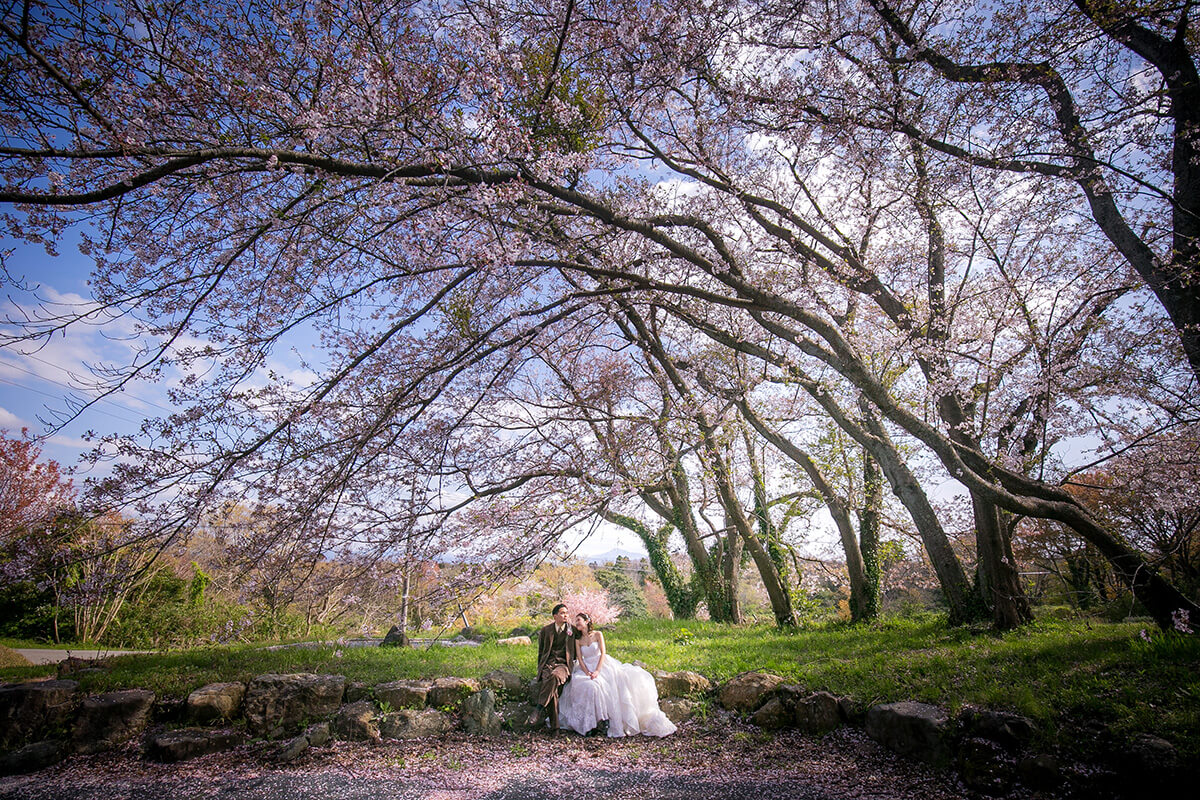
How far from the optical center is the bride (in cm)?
529

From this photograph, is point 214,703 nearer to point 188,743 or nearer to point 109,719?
point 188,743

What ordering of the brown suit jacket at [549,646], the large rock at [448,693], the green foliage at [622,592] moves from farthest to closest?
1. the green foliage at [622,592]
2. the brown suit jacket at [549,646]
3. the large rock at [448,693]

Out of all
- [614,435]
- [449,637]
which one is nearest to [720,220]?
[614,435]

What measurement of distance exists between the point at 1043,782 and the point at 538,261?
17.7 ft

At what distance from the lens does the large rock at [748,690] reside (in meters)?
5.37

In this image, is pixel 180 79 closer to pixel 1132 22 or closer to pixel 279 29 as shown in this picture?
pixel 279 29

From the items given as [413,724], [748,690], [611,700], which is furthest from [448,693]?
[748,690]

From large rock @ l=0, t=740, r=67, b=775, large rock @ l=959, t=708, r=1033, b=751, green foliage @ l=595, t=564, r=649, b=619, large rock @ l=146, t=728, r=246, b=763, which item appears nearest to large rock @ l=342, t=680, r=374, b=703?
large rock @ l=146, t=728, r=246, b=763

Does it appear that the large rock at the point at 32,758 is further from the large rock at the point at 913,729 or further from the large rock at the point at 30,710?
the large rock at the point at 913,729

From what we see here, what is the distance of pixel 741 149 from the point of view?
6980 mm

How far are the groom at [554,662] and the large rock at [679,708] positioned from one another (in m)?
1.16

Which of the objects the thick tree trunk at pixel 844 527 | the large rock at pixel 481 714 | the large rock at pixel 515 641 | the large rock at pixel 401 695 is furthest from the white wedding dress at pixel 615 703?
the thick tree trunk at pixel 844 527

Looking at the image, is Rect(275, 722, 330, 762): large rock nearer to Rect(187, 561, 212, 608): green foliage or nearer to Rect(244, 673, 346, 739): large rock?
Rect(244, 673, 346, 739): large rock

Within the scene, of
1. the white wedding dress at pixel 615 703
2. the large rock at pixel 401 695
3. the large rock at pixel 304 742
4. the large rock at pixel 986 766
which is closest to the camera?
the large rock at pixel 986 766
